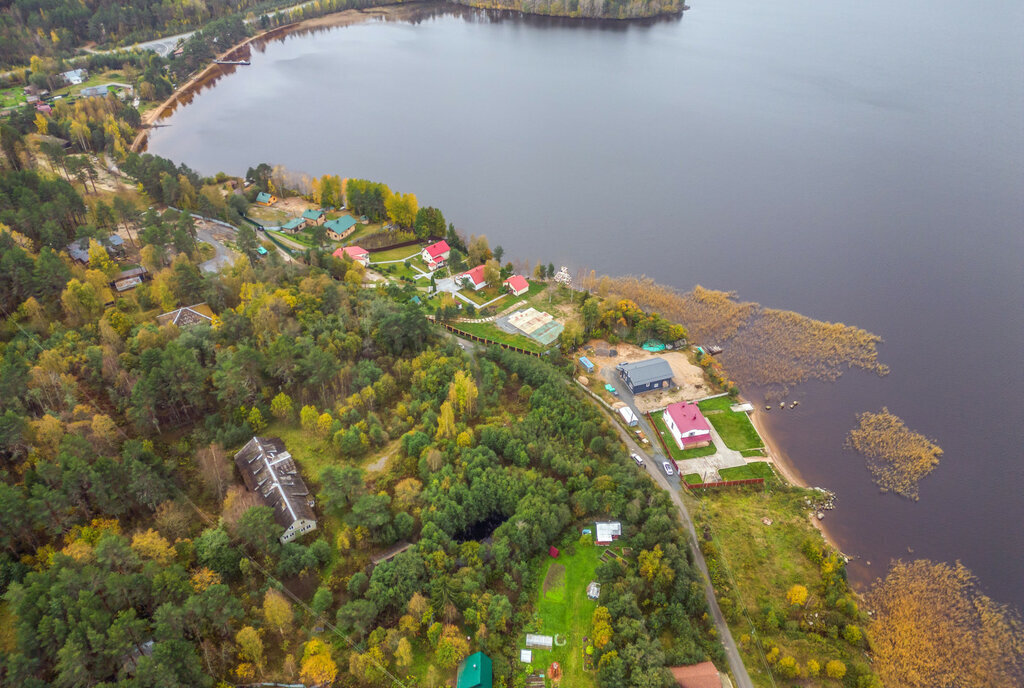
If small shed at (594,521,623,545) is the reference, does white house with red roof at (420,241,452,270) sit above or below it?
above

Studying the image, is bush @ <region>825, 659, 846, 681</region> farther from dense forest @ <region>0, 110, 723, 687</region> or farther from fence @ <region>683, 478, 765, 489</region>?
fence @ <region>683, 478, 765, 489</region>

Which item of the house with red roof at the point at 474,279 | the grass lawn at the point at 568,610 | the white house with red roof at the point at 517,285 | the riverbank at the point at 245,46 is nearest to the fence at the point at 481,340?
the house with red roof at the point at 474,279

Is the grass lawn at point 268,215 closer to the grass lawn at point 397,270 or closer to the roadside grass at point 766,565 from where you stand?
the grass lawn at point 397,270

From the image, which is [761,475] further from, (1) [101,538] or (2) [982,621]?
(1) [101,538]

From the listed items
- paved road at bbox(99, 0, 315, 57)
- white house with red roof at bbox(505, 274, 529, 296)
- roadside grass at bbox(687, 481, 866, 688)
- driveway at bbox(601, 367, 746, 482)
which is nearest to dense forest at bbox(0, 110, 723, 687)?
roadside grass at bbox(687, 481, 866, 688)

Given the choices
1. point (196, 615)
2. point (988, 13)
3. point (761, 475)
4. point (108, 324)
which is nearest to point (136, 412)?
point (108, 324)

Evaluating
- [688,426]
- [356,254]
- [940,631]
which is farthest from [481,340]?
[940,631]
